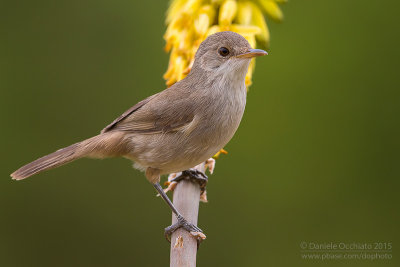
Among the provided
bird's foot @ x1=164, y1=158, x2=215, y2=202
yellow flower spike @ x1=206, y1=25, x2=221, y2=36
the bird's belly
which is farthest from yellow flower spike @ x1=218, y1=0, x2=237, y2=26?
bird's foot @ x1=164, y1=158, x2=215, y2=202

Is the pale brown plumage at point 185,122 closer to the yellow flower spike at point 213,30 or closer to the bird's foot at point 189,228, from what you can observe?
the yellow flower spike at point 213,30

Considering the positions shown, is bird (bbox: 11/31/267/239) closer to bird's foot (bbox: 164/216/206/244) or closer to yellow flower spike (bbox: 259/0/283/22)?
bird's foot (bbox: 164/216/206/244)

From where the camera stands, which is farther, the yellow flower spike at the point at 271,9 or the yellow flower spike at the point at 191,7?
the yellow flower spike at the point at 271,9

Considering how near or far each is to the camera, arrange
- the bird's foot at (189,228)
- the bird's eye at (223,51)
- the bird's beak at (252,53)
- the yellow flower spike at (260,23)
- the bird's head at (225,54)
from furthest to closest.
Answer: the yellow flower spike at (260,23) → the bird's eye at (223,51) → the bird's head at (225,54) → the bird's beak at (252,53) → the bird's foot at (189,228)

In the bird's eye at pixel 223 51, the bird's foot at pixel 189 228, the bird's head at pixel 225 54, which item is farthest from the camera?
the bird's eye at pixel 223 51

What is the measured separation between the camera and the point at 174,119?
3.74m

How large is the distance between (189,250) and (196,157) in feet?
2.24

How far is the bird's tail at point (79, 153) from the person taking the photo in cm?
369

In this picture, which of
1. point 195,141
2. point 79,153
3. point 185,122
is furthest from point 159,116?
point 79,153

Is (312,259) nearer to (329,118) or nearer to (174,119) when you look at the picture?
(329,118)

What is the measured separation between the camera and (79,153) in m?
3.76

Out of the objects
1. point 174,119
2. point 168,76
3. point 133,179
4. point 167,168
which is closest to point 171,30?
point 168,76

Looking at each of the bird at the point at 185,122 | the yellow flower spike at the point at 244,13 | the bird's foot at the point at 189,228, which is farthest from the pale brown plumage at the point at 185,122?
the bird's foot at the point at 189,228

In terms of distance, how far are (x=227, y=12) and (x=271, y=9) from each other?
1.31 feet
